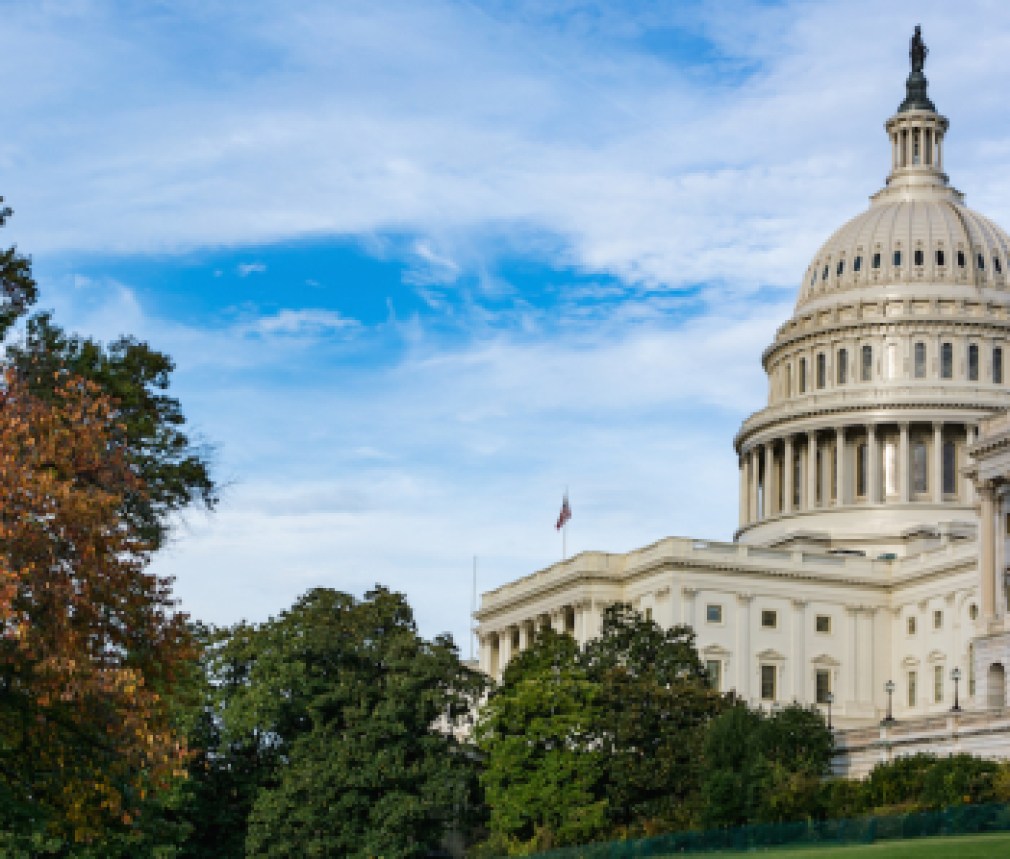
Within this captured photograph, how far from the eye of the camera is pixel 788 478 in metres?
151

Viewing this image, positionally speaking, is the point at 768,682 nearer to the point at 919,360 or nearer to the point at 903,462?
the point at 903,462

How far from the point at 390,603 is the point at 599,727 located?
14918mm

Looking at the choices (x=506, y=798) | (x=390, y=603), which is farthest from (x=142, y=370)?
(x=390, y=603)

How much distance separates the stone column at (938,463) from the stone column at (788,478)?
11485 mm

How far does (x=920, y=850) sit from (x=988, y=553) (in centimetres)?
5021

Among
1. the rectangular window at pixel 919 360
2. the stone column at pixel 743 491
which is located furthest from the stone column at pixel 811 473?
the rectangular window at pixel 919 360

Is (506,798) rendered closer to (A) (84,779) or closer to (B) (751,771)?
(B) (751,771)

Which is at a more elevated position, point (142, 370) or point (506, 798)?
point (142, 370)

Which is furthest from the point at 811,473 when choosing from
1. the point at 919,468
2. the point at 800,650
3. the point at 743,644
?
the point at 743,644

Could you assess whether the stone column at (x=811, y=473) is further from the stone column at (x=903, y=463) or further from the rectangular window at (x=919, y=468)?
the rectangular window at (x=919, y=468)

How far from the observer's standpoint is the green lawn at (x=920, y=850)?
49.2 metres

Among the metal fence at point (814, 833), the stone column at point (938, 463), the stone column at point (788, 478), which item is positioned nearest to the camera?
the metal fence at point (814, 833)

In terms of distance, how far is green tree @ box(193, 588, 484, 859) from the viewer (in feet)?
286

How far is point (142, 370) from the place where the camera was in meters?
52.5
